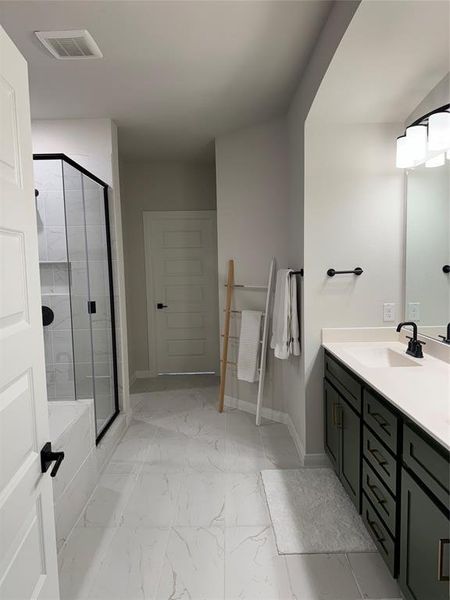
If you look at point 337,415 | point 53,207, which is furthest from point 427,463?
point 53,207

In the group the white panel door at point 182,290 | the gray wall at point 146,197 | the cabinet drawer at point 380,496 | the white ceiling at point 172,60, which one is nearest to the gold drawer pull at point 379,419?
the cabinet drawer at point 380,496

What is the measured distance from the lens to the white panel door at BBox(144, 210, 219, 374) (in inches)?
191

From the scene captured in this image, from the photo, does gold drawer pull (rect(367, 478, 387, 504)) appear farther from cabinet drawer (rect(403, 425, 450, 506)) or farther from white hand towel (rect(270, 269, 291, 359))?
white hand towel (rect(270, 269, 291, 359))

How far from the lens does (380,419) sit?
1680 millimetres

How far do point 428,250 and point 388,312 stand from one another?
488 millimetres

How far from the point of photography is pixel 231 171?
3574 millimetres

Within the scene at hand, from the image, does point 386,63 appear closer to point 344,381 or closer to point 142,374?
point 344,381

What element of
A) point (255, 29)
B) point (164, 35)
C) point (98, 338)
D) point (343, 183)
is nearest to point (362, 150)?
point (343, 183)

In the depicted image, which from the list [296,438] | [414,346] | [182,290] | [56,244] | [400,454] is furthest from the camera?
[182,290]

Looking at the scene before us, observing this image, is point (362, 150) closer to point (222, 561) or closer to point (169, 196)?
point (222, 561)

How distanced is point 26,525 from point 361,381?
1.52 m

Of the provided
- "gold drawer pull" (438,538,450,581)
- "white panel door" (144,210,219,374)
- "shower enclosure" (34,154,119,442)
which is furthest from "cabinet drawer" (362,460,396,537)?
"white panel door" (144,210,219,374)

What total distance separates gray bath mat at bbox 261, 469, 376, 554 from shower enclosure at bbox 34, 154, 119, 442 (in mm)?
1357

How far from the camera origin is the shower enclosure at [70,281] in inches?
108
